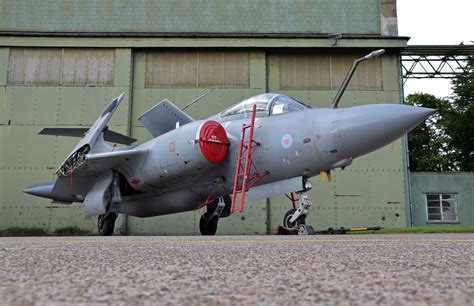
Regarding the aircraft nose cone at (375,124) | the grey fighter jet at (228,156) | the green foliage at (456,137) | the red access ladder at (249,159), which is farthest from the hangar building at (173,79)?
the green foliage at (456,137)

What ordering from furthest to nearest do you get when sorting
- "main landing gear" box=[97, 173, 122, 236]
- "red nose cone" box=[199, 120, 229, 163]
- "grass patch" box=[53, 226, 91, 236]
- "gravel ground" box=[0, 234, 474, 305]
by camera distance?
"grass patch" box=[53, 226, 91, 236] < "main landing gear" box=[97, 173, 122, 236] < "red nose cone" box=[199, 120, 229, 163] < "gravel ground" box=[0, 234, 474, 305]

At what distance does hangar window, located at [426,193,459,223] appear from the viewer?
15.9 meters

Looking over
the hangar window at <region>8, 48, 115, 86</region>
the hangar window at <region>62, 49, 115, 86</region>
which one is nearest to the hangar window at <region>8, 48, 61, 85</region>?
the hangar window at <region>8, 48, 115, 86</region>

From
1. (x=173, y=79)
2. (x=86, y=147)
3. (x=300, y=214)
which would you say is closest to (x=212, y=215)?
Result: (x=86, y=147)

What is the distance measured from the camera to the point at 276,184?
23.7 feet

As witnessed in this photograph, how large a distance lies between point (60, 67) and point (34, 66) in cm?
105

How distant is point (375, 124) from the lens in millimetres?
6281

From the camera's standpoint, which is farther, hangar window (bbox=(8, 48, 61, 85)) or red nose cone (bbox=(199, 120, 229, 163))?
hangar window (bbox=(8, 48, 61, 85))

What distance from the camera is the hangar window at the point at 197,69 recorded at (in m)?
15.6

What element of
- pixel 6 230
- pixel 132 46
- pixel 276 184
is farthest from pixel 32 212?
pixel 276 184

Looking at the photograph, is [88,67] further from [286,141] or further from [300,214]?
[300,214]

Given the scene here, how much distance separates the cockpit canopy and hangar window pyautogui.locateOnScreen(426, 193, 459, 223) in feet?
36.2

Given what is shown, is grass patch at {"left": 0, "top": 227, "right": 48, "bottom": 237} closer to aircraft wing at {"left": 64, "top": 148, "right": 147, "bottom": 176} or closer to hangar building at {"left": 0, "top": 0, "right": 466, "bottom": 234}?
hangar building at {"left": 0, "top": 0, "right": 466, "bottom": 234}

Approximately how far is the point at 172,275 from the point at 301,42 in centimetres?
1510
